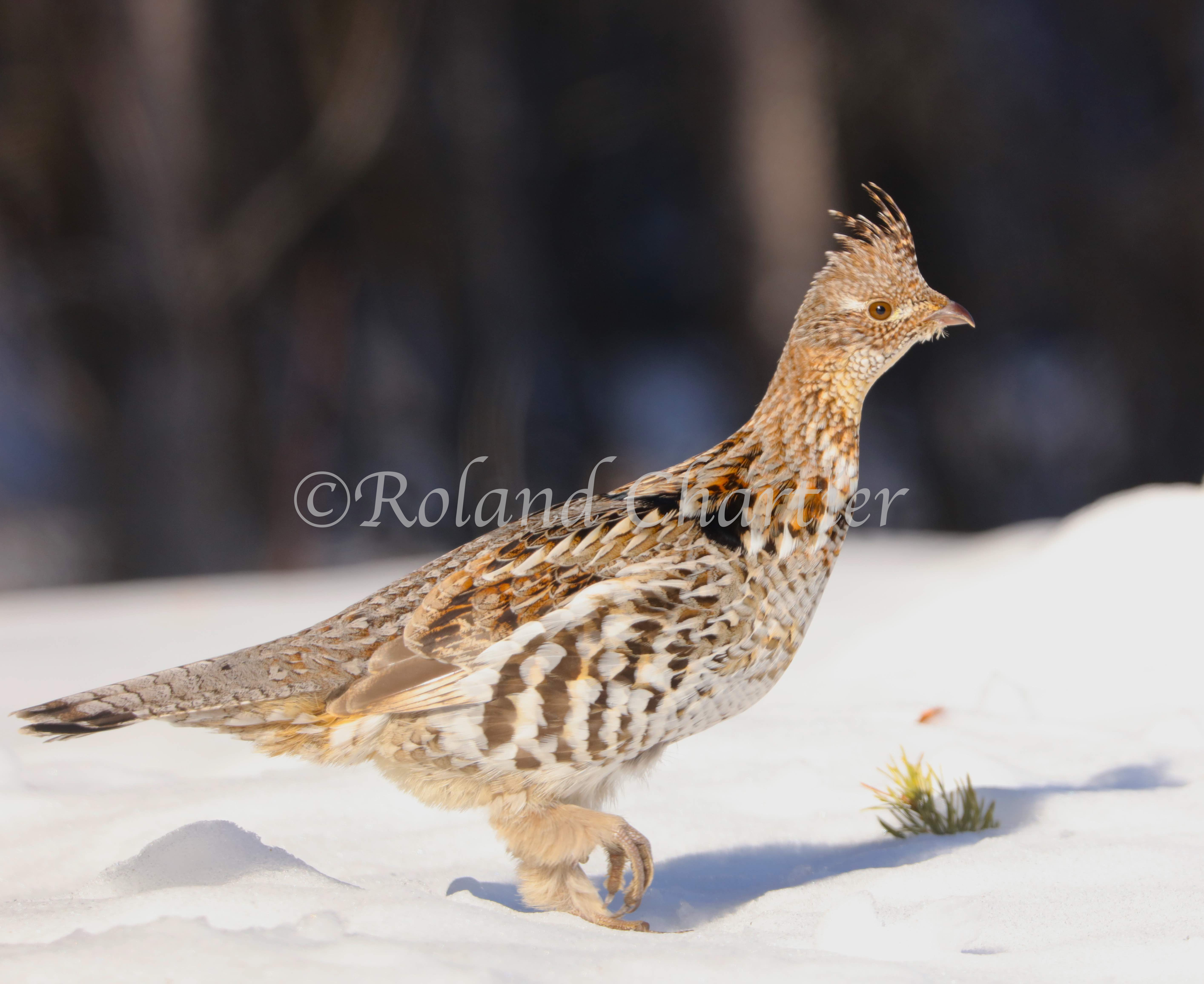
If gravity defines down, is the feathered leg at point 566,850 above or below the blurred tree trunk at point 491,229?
below

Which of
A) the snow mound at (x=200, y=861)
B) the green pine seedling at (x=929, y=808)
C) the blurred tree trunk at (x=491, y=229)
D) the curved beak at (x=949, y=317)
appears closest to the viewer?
the snow mound at (x=200, y=861)

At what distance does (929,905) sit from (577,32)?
10.4 meters

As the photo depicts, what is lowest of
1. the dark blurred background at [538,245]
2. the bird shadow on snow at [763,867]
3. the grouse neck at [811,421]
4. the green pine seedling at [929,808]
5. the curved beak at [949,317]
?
the bird shadow on snow at [763,867]

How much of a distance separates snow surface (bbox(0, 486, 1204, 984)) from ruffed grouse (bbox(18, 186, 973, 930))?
0.80ft

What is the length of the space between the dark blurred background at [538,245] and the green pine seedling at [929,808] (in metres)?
6.15

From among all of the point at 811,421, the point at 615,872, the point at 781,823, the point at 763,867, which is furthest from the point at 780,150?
the point at 615,872

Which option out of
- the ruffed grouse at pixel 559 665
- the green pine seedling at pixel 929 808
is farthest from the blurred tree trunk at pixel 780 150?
the ruffed grouse at pixel 559 665

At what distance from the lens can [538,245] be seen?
34.7 feet

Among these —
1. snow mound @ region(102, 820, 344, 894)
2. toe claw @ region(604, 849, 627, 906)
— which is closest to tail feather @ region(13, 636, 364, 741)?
snow mound @ region(102, 820, 344, 894)

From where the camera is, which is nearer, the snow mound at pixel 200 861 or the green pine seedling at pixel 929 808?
the snow mound at pixel 200 861

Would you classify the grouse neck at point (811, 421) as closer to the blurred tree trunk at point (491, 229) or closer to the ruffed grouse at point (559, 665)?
the ruffed grouse at point (559, 665)

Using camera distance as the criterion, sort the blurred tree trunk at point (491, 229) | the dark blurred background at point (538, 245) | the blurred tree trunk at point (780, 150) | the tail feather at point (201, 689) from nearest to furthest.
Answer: the tail feather at point (201, 689) → the dark blurred background at point (538, 245) → the blurred tree trunk at point (780, 150) → the blurred tree trunk at point (491, 229)

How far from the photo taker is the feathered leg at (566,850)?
Answer: 8.38ft

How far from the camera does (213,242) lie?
318 inches
